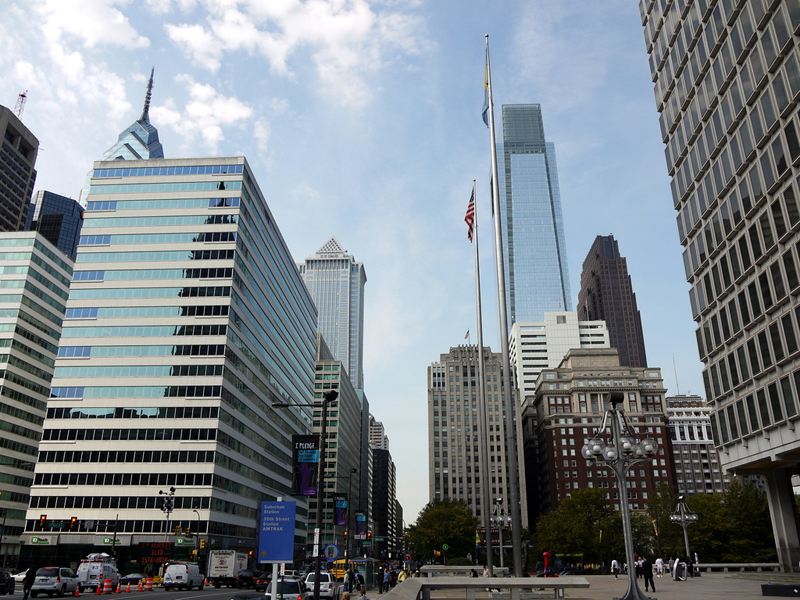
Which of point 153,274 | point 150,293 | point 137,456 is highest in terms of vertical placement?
point 153,274

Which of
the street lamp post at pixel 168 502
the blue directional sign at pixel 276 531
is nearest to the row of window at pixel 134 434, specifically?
the street lamp post at pixel 168 502

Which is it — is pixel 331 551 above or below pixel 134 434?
below

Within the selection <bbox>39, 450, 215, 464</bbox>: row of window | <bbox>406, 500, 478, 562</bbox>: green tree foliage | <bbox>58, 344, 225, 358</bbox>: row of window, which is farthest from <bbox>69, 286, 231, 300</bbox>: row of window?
<bbox>406, 500, 478, 562</bbox>: green tree foliage

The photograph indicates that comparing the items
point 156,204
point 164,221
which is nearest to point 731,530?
point 164,221

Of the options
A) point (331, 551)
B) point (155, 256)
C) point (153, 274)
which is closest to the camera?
point (331, 551)

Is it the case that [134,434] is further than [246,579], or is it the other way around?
[134,434]

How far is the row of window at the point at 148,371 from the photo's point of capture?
83000mm

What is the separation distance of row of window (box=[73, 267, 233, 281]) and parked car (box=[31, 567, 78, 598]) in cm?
5360

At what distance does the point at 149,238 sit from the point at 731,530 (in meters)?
87.7

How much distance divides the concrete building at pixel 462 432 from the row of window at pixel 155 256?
337ft

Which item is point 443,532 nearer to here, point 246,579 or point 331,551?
point 246,579

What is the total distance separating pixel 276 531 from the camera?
15.7 meters

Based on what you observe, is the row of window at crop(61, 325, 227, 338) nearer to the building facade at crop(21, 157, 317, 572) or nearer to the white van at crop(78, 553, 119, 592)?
the building facade at crop(21, 157, 317, 572)

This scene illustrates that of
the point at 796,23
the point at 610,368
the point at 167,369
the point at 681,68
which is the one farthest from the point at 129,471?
the point at 610,368
